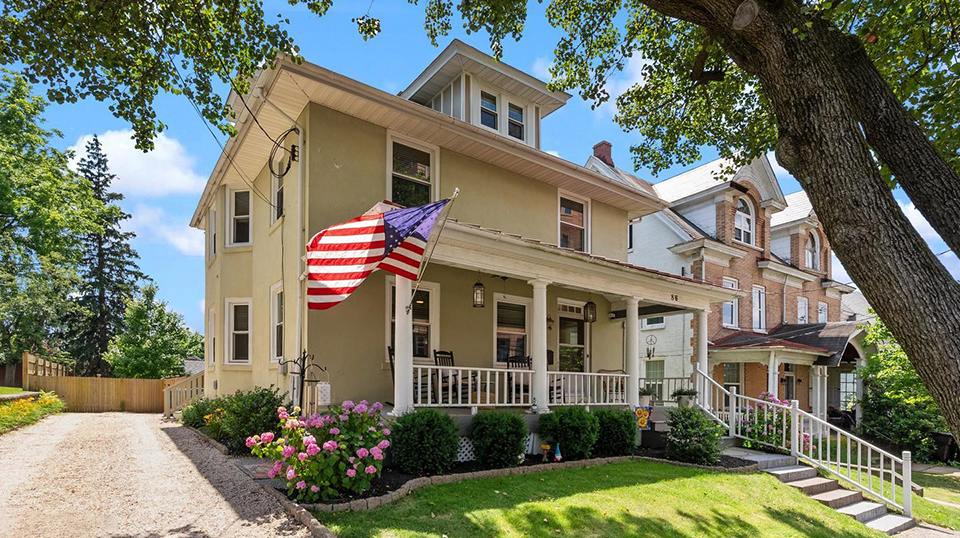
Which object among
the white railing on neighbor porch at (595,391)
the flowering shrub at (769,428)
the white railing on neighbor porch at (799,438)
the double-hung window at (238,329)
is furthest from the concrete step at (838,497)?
the double-hung window at (238,329)

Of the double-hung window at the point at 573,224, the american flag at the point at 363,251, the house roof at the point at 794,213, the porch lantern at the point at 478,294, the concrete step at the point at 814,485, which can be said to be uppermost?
the house roof at the point at 794,213

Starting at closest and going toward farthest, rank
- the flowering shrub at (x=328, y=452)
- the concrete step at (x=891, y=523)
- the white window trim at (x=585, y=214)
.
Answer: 1. the flowering shrub at (x=328, y=452)
2. the concrete step at (x=891, y=523)
3. the white window trim at (x=585, y=214)

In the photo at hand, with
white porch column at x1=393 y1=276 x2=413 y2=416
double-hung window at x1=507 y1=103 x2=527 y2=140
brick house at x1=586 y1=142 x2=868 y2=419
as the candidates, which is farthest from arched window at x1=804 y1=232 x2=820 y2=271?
white porch column at x1=393 y1=276 x2=413 y2=416

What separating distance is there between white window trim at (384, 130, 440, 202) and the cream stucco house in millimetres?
28

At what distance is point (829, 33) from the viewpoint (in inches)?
225

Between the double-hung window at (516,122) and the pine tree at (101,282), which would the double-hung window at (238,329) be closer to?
the double-hung window at (516,122)

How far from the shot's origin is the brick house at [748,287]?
61.2 ft

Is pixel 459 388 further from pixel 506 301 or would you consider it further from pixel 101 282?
pixel 101 282

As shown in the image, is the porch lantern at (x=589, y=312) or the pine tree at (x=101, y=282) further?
the pine tree at (x=101, y=282)

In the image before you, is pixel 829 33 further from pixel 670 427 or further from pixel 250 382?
pixel 250 382

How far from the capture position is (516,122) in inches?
540

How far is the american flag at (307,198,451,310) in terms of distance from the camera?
22.8 ft

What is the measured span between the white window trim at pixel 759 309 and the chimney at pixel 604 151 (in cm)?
715

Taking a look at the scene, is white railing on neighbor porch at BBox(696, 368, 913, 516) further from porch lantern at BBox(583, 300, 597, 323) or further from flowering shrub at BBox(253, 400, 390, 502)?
flowering shrub at BBox(253, 400, 390, 502)
